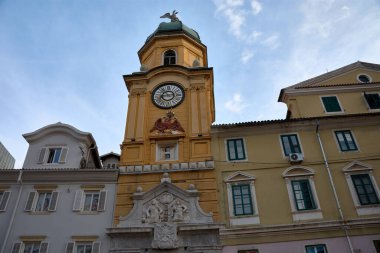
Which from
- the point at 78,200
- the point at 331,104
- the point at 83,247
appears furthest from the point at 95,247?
the point at 331,104

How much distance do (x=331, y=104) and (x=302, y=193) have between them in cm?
824

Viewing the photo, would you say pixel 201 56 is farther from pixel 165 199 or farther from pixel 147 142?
pixel 165 199

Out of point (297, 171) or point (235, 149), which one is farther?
point (235, 149)

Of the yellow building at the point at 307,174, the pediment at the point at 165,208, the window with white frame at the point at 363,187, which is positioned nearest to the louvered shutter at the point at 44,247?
the pediment at the point at 165,208

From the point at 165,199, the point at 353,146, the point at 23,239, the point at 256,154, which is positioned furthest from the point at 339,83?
the point at 23,239

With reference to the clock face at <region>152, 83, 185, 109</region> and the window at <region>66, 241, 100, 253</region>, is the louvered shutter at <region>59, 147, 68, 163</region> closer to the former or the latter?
the window at <region>66, 241, 100, 253</region>

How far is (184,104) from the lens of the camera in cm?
2628

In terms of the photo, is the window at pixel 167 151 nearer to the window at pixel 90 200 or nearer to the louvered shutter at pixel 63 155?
the window at pixel 90 200

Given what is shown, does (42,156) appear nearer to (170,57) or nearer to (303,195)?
(170,57)

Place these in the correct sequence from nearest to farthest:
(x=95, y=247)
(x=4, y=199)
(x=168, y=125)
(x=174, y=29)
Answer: (x=95, y=247) → (x=4, y=199) → (x=168, y=125) → (x=174, y=29)

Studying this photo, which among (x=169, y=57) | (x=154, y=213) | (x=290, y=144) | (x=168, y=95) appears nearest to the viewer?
(x=154, y=213)

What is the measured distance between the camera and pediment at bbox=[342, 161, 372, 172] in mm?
21531

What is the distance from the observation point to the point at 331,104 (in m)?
25.4

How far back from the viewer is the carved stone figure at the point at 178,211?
2070cm
